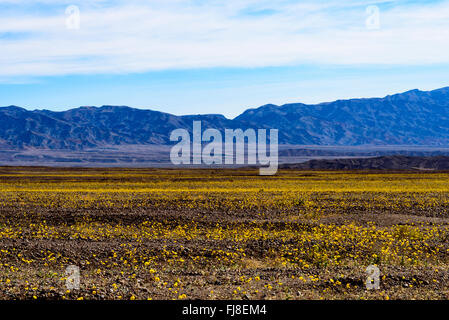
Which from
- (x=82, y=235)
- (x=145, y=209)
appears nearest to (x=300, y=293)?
(x=82, y=235)

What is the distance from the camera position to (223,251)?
13562 millimetres

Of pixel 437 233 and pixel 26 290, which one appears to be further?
pixel 437 233

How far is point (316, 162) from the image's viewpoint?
371 feet

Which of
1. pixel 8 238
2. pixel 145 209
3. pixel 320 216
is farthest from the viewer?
pixel 145 209

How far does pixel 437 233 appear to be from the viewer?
55.4ft

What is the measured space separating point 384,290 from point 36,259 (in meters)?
8.69

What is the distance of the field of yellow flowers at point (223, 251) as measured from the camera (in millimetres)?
9234

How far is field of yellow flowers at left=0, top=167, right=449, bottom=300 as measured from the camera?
923 centimetres
